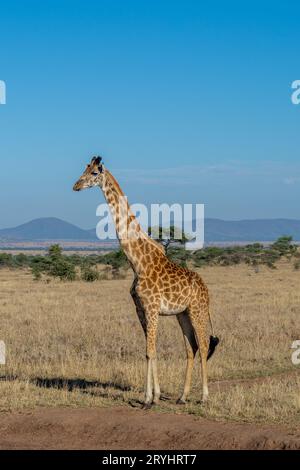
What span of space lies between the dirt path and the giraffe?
40.9 inches

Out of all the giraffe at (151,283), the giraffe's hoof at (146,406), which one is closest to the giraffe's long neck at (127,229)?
the giraffe at (151,283)

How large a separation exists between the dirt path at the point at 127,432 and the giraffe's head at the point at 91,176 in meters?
2.98

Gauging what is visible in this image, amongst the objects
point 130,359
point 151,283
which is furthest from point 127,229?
point 130,359

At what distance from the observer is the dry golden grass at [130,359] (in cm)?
984

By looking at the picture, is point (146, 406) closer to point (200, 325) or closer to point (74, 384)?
point (200, 325)

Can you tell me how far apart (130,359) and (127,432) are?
16.4 ft

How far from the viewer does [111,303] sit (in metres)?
24.0

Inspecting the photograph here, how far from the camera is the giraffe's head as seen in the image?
1005cm

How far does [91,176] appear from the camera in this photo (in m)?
10.1

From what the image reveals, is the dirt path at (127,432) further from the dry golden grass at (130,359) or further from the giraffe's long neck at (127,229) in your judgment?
the giraffe's long neck at (127,229)
